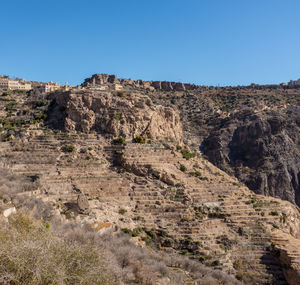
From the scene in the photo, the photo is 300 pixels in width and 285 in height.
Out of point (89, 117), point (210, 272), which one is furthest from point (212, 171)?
point (210, 272)

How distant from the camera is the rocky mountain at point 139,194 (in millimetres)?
14016

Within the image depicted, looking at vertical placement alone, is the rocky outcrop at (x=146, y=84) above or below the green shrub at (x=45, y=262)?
above

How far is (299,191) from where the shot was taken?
41438mm

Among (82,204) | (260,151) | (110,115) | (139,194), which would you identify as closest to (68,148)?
(110,115)

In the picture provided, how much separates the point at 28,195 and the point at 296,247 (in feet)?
50.4

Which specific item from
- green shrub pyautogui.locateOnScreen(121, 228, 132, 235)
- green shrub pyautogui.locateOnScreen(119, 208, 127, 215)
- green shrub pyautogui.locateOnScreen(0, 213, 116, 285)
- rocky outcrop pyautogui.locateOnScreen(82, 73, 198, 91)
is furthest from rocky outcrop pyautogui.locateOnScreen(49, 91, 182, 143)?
rocky outcrop pyautogui.locateOnScreen(82, 73, 198, 91)

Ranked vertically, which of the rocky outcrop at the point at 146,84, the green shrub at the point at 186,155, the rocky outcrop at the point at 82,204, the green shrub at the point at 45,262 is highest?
the rocky outcrop at the point at 146,84

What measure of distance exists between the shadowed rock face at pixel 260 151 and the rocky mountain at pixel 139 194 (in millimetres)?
2851

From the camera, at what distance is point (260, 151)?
43625mm

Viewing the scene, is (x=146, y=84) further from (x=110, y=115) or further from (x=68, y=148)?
(x=68, y=148)

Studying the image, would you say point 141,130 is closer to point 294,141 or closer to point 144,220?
point 144,220

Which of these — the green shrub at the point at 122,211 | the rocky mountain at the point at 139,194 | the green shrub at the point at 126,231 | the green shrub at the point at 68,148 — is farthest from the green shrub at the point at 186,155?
the green shrub at the point at 126,231

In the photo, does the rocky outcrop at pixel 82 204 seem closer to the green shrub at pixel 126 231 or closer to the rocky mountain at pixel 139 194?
the rocky mountain at pixel 139 194

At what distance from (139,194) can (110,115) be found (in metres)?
9.46
